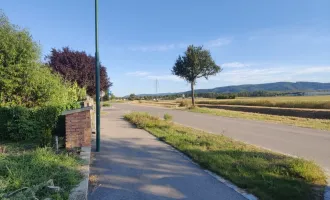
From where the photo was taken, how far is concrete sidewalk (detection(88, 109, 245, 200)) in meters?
5.01

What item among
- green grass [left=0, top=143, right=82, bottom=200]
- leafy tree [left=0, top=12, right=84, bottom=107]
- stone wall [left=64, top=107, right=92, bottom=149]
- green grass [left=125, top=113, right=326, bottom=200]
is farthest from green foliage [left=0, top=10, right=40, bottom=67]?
green grass [left=125, top=113, right=326, bottom=200]

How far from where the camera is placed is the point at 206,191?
17.1ft

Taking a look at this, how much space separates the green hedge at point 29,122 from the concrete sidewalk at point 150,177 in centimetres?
169

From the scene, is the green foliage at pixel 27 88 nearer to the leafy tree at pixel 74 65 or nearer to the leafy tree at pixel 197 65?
the leafy tree at pixel 74 65

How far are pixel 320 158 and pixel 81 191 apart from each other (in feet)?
23.6

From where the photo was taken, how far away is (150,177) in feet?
19.9

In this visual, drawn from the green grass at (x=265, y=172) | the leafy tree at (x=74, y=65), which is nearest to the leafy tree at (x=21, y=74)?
the green grass at (x=265, y=172)

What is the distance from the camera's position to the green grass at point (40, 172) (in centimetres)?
430

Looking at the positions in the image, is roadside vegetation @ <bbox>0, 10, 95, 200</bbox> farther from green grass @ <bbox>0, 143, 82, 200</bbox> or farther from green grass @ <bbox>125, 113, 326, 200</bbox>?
green grass @ <bbox>125, 113, 326, 200</bbox>

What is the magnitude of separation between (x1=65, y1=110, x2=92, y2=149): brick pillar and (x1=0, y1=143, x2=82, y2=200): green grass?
58.4 inches

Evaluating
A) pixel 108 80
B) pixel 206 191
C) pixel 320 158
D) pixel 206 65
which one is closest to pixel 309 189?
pixel 206 191

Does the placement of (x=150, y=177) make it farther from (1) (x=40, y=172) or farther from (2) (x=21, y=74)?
(2) (x=21, y=74)

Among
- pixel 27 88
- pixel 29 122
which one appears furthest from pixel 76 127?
pixel 27 88

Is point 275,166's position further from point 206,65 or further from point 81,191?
point 206,65
